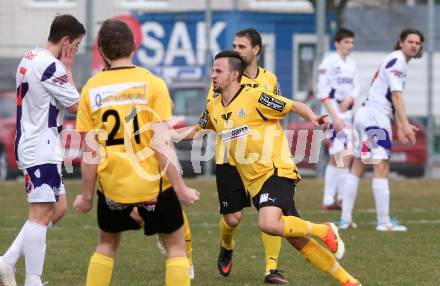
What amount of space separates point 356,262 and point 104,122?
12.9ft

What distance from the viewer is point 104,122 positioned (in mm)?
6633

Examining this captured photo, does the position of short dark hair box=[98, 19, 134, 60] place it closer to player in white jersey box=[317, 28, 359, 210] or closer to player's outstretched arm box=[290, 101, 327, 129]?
player's outstretched arm box=[290, 101, 327, 129]

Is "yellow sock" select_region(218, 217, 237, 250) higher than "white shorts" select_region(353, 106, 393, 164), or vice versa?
"white shorts" select_region(353, 106, 393, 164)

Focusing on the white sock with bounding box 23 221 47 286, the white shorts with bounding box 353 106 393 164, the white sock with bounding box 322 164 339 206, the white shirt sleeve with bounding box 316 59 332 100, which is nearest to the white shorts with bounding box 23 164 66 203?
the white sock with bounding box 23 221 47 286

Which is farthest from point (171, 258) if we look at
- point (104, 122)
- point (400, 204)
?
point (400, 204)

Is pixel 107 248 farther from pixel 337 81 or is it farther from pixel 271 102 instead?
pixel 337 81

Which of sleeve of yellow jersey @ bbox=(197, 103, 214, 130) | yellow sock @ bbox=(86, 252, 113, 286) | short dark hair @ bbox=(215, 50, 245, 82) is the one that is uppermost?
short dark hair @ bbox=(215, 50, 245, 82)

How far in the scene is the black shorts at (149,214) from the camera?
668 centimetres

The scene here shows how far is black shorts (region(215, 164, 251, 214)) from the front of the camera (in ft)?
29.8

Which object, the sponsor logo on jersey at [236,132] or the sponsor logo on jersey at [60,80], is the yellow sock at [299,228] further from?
the sponsor logo on jersey at [60,80]

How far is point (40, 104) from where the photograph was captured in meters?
7.95

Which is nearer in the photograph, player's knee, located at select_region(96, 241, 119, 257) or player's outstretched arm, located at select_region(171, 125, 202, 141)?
player's knee, located at select_region(96, 241, 119, 257)

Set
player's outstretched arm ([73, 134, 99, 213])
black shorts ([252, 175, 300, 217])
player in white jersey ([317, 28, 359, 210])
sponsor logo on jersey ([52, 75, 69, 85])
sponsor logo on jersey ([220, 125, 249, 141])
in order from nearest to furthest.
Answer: player's outstretched arm ([73, 134, 99, 213]) < sponsor logo on jersey ([52, 75, 69, 85]) < black shorts ([252, 175, 300, 217]) < sponsor logo on jersey ([220, 125, 249, 141]) < player in white jersey ([317, 28, 359, 210])

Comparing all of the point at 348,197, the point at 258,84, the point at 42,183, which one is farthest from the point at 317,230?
the point at 348,197
